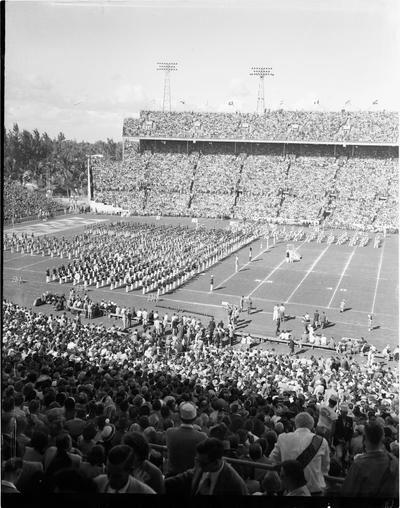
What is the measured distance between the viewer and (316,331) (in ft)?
63.7

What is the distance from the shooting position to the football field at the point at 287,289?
20625 mm

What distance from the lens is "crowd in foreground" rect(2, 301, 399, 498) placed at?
4379mm

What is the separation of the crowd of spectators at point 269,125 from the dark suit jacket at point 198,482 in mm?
52335

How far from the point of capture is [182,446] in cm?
495

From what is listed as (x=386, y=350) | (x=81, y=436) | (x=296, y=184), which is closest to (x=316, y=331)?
(x=386, y=350)

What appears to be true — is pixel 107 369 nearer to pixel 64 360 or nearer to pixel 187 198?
pixel 64 360

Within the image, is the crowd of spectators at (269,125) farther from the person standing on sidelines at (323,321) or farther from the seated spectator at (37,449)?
the seated spectator at (37,449)

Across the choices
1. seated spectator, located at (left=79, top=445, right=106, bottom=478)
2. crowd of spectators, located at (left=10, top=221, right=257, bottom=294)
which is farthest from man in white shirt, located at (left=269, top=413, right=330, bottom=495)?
crowd of spectators, located at (left=10, top=221, right=257, bottom=294)

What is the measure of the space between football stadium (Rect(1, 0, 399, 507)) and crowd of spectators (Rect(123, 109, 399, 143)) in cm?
20

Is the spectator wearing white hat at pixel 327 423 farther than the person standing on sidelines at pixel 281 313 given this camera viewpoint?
No

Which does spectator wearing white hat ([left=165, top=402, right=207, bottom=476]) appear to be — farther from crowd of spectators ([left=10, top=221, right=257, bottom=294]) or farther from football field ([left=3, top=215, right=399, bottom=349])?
crowd of spectators ([left=10, top=221, right=257, bottom=294])

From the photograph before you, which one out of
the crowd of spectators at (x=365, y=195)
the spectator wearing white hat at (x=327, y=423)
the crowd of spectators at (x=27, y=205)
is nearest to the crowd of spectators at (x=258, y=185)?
the crowd of spectators at (x=365, y=195)

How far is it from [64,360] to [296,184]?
4444 cm

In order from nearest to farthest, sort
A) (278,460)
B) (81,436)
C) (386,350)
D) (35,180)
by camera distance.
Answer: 1. (278,460)
2. (81,436)
3. (386,350)
4. (35,180)
